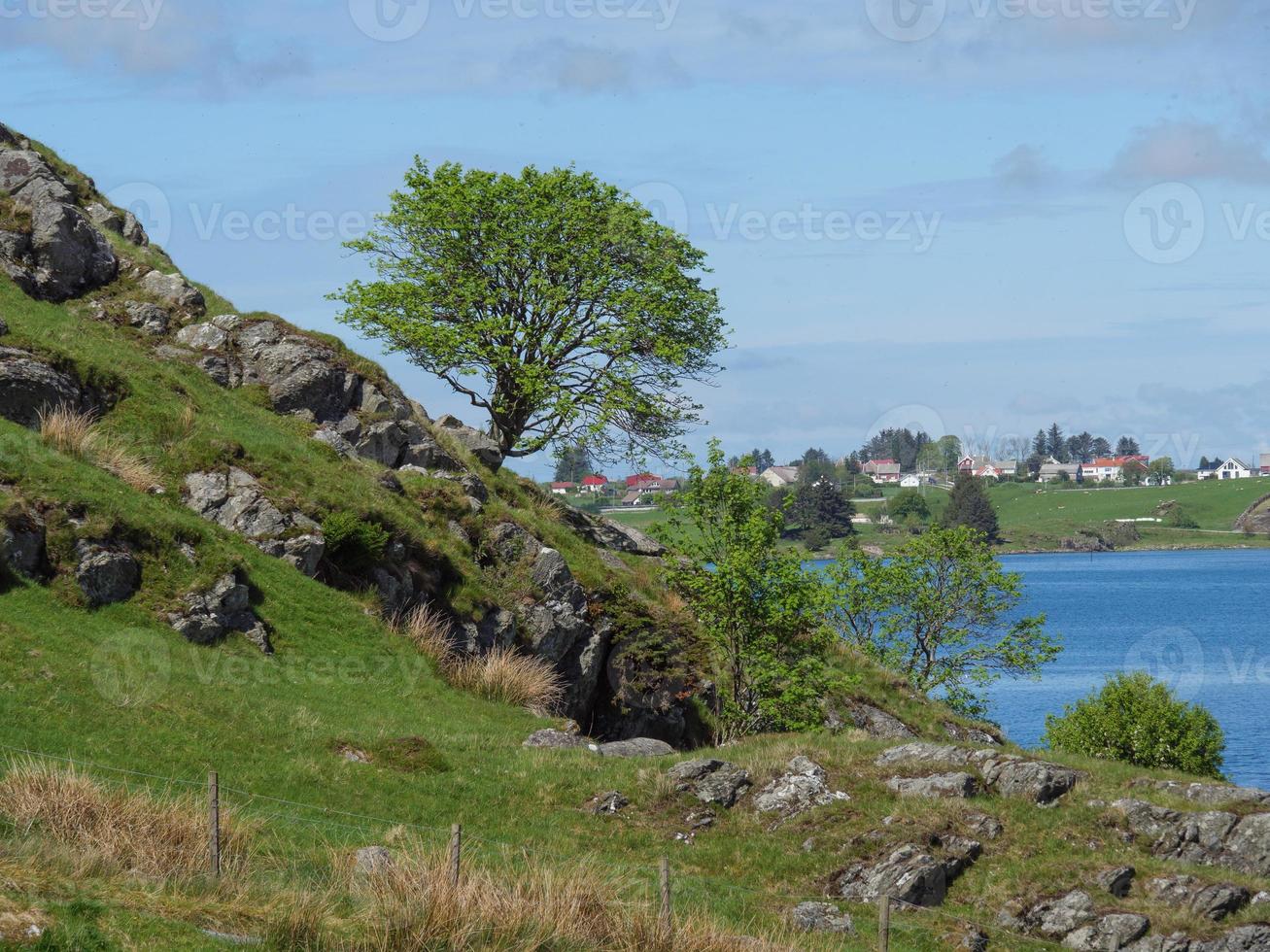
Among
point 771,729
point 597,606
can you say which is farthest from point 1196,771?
point 597,606

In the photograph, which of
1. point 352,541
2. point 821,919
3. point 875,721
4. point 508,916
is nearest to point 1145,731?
point 875,721

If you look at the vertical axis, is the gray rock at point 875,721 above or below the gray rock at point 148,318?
below

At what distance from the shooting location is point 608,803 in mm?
25891

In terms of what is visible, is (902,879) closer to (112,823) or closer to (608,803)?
(608,803)

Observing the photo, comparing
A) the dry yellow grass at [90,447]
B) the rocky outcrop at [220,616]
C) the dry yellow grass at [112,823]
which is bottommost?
the dry yellow grass at [112,823]

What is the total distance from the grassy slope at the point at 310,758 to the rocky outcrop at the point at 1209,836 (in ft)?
2.18

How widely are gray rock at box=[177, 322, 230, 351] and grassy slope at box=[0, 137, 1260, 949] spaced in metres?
8.04

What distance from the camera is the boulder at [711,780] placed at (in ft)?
87.7

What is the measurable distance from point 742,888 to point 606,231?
35.8 metres

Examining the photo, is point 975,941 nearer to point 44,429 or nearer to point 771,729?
point 771,729

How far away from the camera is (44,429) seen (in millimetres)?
32906

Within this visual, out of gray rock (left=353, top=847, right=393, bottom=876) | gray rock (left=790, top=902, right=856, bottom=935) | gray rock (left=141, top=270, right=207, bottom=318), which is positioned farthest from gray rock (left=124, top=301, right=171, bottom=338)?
gray rock (left=790, top=902, right=856, bottom=935)

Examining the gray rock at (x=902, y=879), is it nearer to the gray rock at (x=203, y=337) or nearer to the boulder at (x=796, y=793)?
the boulder at (x=796, y=793)

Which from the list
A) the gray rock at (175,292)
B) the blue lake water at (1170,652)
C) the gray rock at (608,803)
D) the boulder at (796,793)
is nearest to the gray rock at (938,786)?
the boulder at (796,793)
